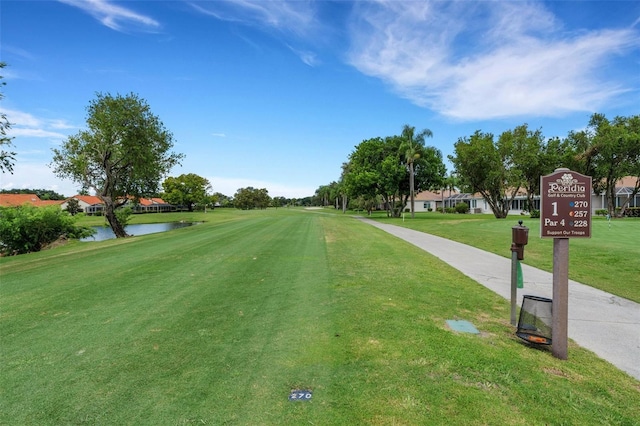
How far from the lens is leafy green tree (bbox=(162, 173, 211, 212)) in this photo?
89750 millimetres

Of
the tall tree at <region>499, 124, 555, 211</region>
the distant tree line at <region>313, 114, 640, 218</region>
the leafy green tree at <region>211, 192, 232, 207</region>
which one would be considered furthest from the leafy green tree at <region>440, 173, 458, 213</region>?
the leafy green tree at <region>211, 192, 232, 207</region>

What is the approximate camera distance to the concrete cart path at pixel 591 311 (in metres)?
4.44

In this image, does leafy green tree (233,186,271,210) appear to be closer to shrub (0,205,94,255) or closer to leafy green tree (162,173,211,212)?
leafy green tree (162,173,211,212)

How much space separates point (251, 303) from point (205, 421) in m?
3.15

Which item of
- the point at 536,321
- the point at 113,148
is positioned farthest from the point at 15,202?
the point at 536,321

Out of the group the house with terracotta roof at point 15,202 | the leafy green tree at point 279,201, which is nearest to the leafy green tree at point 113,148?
the house with terracotta roof at point 15,202

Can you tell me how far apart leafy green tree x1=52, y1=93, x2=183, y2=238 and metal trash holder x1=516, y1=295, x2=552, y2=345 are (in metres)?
24.6

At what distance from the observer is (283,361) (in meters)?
3.80

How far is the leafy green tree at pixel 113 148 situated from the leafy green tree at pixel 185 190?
6686 centimetres

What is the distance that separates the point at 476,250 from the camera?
527 inches

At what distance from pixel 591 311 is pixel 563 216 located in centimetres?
312

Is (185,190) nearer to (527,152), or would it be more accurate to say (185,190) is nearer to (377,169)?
(377,169)

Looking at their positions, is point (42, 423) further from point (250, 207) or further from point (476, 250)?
point (250, 207)

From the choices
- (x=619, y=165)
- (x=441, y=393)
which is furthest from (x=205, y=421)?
(x=619, y=165)
